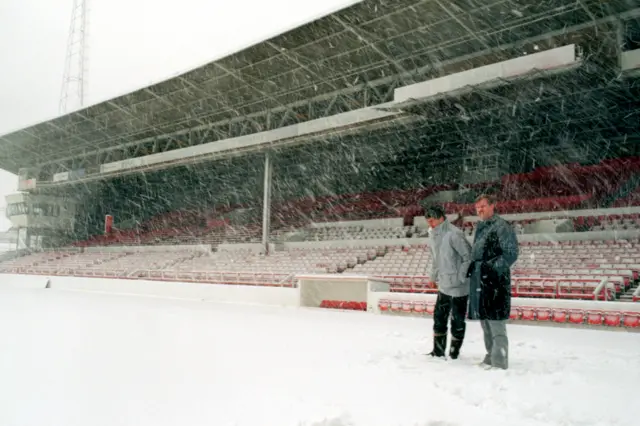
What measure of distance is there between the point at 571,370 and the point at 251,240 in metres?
22.9

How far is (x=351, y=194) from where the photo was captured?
95.8ft

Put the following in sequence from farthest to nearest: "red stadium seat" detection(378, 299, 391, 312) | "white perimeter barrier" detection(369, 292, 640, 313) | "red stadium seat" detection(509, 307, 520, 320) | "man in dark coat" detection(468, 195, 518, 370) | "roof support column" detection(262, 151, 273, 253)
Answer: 1. "roof support column" detection(262, 151, 273, 253)
2. "red stadium seat" detection(378, 299, 391, 312)
3. "red stadium seat" detection(509, 307, 520, 320)
4. "white perimeter barrier" detection(369, 292, 640, 313)
5. "man in dark coat" detection(468, 195, 518, 370)

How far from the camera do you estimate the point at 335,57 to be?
1852 cm

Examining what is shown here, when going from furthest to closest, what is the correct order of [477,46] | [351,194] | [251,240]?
[351,194]
[251,240]
[477,46]

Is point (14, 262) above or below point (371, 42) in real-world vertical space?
below

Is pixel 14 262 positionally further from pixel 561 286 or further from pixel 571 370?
pixel 571 370

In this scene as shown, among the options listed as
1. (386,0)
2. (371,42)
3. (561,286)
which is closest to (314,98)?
(371,42)

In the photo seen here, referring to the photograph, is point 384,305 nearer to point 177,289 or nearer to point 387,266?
point 387,266

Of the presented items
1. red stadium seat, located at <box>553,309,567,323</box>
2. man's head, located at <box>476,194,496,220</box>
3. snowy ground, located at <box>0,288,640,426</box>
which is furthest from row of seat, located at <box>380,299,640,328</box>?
man's head, located at <box>476,194,496,220</box>

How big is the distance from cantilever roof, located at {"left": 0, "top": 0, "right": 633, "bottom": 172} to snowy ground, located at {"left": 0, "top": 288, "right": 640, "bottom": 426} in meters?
11.9

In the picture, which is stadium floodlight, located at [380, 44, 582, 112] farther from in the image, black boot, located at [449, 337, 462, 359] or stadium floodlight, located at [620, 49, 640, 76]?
black boot, located at [449, 337, 462, 359]

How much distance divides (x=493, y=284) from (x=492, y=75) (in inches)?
469

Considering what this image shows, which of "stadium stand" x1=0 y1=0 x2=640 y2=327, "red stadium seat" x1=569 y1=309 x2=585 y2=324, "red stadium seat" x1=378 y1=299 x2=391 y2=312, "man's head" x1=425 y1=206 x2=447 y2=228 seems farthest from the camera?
"stadium stand" x1=0 y1=0 x2=640 y2=327

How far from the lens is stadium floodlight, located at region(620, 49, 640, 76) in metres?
13.4
